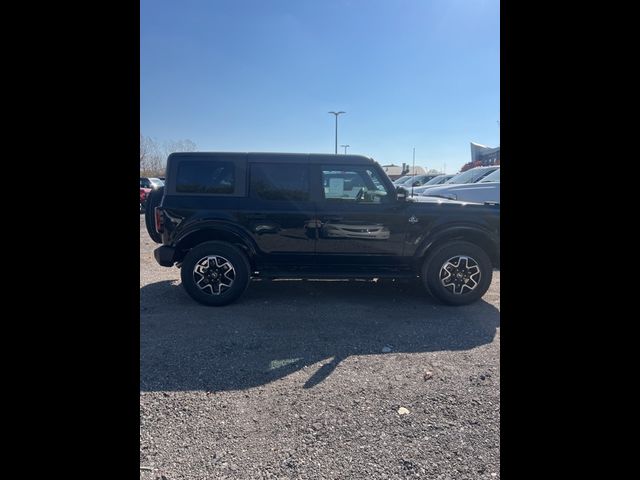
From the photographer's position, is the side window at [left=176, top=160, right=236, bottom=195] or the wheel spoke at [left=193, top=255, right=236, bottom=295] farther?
the side window at [left=176, top=160, right=236, bottom=195]

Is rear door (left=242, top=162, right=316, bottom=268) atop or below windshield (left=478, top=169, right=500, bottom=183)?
below

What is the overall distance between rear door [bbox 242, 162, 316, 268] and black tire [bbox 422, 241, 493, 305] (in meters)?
1.54

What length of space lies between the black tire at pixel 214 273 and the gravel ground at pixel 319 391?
0.54 feet

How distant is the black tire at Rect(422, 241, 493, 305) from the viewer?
4391 millimetres

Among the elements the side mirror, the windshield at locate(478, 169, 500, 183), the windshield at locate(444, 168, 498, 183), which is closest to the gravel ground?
the side mirror

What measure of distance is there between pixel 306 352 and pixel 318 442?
118cm

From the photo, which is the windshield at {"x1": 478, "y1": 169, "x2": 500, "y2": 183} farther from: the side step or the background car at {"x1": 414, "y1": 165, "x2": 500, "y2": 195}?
the side step

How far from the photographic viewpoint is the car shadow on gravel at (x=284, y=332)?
2920mm

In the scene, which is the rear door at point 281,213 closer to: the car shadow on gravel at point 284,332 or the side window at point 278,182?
the side window at point 278,182

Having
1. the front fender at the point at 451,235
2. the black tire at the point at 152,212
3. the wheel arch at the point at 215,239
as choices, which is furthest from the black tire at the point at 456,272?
the black tire at the point at 152,212

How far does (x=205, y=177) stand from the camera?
4.47 meters
